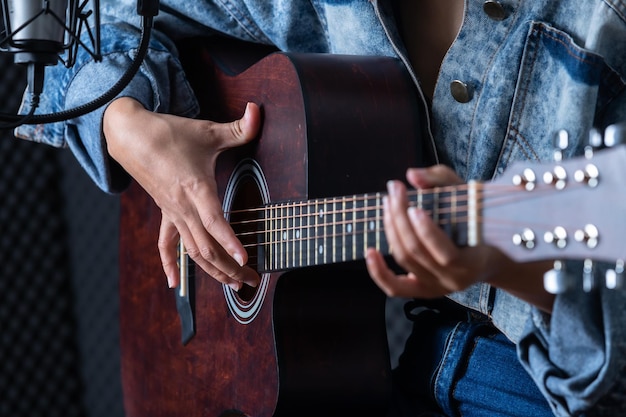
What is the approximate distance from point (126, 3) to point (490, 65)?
575 millimetres

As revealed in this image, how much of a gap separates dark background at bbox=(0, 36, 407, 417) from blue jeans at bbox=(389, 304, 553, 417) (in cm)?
80

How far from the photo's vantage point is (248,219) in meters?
1.07

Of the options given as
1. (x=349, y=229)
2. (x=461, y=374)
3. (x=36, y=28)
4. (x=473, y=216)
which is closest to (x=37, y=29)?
(x=36, y=28)

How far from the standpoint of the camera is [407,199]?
0.75 meters

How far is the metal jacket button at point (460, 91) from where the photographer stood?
956mm

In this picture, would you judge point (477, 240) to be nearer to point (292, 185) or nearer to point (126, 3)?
point (292, 185)

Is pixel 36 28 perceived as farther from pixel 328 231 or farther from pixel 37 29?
pixel 328 231

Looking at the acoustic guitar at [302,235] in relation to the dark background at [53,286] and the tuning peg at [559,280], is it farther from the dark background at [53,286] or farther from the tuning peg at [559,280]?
the dark background at [53,286]

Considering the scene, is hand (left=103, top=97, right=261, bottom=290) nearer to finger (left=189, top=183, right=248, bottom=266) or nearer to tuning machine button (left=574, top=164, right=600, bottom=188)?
finger (left=189, top=183, right=248, bottom=266)

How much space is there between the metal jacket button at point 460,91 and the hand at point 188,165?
0.78 ft

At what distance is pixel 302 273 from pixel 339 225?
15 centimetres

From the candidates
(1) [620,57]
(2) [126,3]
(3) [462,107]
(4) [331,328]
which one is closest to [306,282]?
(4) [331,328]

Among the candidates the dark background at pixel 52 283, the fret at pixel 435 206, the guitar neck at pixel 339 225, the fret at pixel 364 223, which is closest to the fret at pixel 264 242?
the guitar neck at pixel 339 225

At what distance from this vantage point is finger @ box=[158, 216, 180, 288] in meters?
1.17
